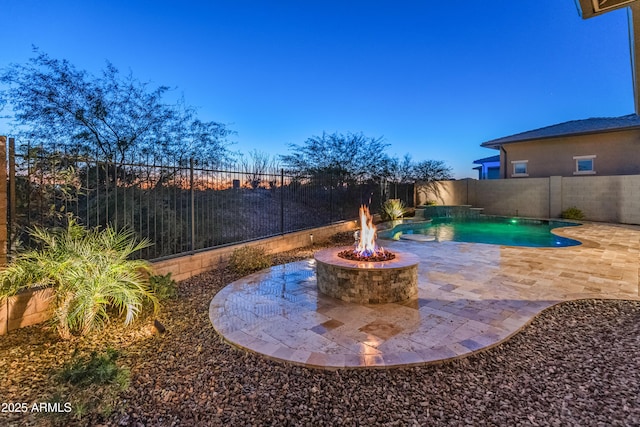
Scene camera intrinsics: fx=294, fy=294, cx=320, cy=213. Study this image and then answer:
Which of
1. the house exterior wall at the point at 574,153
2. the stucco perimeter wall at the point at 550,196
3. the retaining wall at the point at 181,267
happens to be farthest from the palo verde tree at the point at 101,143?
the house exterior wall at the point at 574,153

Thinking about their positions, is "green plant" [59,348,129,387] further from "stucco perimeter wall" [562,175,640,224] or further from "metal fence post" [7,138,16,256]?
"stucco perimeter wall" [562,175,640,224]

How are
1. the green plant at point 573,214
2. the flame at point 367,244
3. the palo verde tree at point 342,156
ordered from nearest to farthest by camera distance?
the flame at point 367,244
the green plant at point 573,214
the palo verde tree at point 342,156

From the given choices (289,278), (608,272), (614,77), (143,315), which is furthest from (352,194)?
(614,77)

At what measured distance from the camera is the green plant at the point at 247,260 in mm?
6020

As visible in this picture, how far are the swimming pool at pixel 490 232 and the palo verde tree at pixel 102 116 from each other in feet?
23.2

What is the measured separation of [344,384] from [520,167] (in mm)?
20992

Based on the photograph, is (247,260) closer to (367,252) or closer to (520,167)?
(367,252)

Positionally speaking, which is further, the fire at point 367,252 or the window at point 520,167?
the window at point 520,167

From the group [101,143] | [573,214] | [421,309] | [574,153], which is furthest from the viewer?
[574,153]

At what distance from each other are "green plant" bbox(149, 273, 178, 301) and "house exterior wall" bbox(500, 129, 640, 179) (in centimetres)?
2066

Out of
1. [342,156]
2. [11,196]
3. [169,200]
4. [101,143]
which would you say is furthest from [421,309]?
[342,156]

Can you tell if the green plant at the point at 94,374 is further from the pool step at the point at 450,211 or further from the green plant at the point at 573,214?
the green plant at the point at 573,214

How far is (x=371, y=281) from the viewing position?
13.9ft

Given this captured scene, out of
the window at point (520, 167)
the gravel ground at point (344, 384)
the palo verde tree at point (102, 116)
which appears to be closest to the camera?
the gravel ground at point (344, 384)
